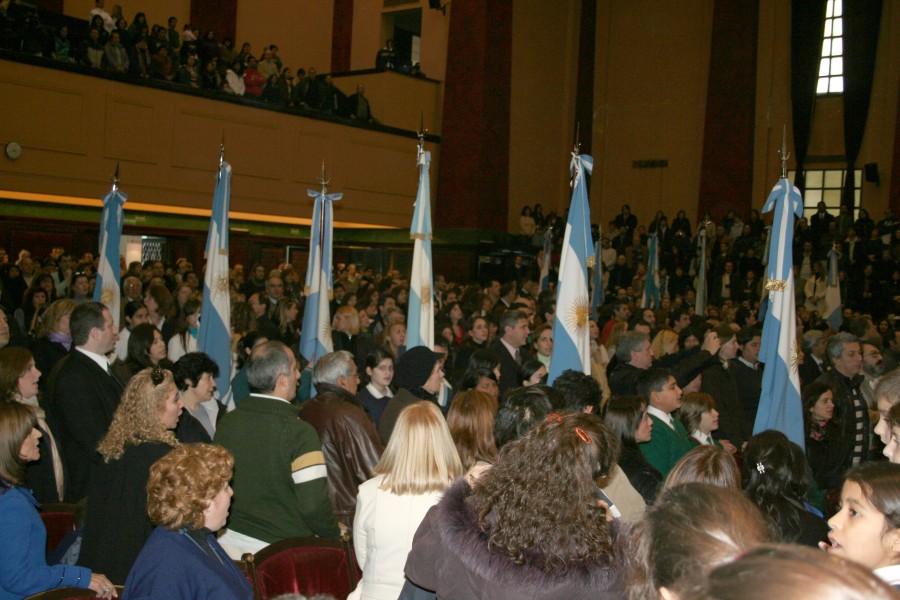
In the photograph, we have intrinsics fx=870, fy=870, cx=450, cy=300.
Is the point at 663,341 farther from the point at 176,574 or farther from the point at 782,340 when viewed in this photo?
the point at 176,574

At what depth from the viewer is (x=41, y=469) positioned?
466 centimetres

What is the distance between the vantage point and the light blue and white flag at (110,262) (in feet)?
29.3

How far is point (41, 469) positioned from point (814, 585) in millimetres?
4526

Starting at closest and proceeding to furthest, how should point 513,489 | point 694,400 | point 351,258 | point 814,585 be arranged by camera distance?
point 814,585 → point 513,489 → point 694,400 → point 351,258

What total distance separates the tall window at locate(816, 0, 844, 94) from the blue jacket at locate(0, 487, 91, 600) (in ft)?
71.5

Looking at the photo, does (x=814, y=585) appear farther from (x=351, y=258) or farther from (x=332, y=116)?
(x=351, y=258)

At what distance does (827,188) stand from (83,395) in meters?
20.6

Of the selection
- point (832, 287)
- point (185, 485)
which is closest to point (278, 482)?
point (185, 485)

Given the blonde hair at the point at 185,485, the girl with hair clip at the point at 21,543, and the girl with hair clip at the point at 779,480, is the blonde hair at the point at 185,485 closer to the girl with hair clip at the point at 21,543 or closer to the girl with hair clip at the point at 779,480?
the girl with hair clip at the point at 21,543

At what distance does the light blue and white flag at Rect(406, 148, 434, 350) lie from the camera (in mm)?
8148

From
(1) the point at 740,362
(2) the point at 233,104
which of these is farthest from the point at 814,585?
(2) the point at 233,104

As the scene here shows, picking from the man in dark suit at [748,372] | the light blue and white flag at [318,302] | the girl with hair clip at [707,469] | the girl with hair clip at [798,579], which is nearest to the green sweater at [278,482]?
the girl with hair clip at [707,469]

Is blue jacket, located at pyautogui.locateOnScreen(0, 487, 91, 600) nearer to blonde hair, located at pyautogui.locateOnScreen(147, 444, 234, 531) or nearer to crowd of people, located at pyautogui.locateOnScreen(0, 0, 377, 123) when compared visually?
blonde hair, located at pyautogui.locateOnScreen(147, 444, 234, 531)

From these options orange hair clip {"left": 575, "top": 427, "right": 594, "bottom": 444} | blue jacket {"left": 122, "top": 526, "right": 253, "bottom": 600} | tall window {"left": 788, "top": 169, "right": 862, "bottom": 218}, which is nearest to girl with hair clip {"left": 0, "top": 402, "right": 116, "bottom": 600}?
blue jacket {"left": 122, "top": 526, "right": 253, "bottom": 600}
